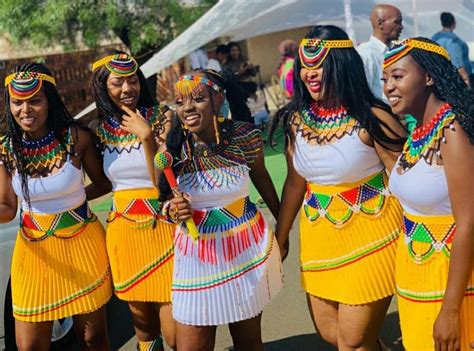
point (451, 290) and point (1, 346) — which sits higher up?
point (451, 290)

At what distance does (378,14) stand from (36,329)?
3935mm

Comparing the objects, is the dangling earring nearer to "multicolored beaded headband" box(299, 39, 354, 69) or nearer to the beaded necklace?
the beaded necklace

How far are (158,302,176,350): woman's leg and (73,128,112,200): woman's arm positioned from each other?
0.76 metres

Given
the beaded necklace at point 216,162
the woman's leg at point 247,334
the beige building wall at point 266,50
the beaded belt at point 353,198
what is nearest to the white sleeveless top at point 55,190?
the beaded necklace at point 216,162

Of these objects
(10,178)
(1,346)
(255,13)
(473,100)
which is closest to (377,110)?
(473,100)

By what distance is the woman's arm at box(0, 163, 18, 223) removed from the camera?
3.12m

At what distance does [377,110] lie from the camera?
2848mm

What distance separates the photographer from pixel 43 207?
3.11 m

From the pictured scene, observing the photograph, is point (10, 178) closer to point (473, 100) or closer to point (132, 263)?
point (132, 263)

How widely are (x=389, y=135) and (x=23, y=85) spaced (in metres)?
1.77

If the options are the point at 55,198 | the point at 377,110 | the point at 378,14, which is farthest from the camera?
the point at 378,14

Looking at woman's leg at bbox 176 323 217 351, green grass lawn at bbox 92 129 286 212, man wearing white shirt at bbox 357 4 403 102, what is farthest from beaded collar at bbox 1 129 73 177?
green grass lawn at bbox 92 129 286 212

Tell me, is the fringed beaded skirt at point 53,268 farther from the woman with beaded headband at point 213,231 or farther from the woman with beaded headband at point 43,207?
the woman with beaded headband at point 213,231

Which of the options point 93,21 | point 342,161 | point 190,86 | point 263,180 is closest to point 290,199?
point 263,180
